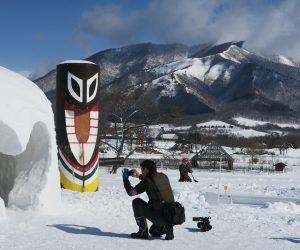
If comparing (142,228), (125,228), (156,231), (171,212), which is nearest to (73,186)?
(125,228)

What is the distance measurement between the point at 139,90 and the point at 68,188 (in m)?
18.7

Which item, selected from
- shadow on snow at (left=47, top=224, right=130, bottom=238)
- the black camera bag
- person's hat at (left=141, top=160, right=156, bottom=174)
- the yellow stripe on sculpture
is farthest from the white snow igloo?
the yellow stripe on sculpture

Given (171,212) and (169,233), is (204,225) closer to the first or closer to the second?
(169,233)

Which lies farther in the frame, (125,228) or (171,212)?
(125,228)

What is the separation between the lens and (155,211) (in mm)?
7242

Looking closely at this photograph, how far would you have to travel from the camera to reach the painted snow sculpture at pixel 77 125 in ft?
43.0

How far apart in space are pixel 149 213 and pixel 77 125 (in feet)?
21.5

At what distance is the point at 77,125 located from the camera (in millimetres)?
13383

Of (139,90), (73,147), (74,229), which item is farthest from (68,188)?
(139,90)

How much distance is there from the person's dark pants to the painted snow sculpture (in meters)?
5.99

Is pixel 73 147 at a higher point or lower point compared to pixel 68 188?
higher

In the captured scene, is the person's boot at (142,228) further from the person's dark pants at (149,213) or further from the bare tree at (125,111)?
the bare tree at (125,111)

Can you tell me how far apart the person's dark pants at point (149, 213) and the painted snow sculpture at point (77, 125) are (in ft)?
19.7

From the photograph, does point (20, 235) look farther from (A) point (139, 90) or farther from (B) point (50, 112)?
(A) point (139, 90)
